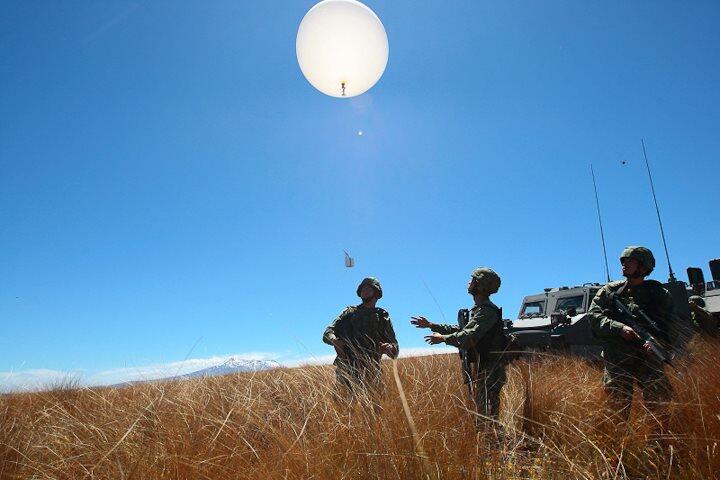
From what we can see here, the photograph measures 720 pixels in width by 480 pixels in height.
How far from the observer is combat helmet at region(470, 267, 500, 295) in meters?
4.45

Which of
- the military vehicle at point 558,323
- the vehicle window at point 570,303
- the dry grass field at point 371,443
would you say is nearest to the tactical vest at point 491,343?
the dry grass field at point 371,443

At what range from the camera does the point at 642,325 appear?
3.87 meters

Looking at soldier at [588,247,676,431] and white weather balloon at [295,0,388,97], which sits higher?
white weather balloon at [295,0,388,97]

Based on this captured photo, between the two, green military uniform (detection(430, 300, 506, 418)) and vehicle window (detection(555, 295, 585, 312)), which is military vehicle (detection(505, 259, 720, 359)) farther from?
green military uniform (detection(430, 300, 506, 418))

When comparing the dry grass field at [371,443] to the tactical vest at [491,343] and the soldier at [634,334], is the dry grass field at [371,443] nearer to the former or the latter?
the soldier at [634,334]

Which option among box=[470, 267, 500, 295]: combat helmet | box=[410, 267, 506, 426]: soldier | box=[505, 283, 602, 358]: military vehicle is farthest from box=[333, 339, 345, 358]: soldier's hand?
box=[505, 283, 602, 358]: military vehicle

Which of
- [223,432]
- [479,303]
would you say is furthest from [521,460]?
[223,432]

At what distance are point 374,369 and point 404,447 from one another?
1896 millimetres

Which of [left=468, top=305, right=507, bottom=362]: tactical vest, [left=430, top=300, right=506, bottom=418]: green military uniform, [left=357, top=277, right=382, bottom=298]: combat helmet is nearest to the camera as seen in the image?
[left=430, top=300, right=506, bottom=418]: green military uniform

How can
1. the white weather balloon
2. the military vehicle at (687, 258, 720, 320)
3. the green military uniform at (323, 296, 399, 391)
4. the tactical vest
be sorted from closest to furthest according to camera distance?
the tactical vest < the white weather balloon < the green military uniform at (323, 296, 399, 391) < the military vehicle at (687, 258, 720, 320)

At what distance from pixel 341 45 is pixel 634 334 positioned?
384cm

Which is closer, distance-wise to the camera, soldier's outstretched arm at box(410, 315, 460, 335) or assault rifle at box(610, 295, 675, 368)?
assault rifle at box(610, 295, 675, 368)

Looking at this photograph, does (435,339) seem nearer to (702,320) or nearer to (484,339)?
(484,339)

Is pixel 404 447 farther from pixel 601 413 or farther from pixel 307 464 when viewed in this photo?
pixel 601 413
